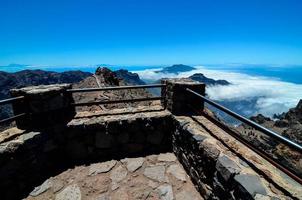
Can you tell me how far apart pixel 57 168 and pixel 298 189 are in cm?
467

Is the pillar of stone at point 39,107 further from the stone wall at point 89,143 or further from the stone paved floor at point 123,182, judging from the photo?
the stone paved floor at point 123,182

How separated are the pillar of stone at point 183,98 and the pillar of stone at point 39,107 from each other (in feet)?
8.65

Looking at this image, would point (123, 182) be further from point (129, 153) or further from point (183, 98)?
point (183, 98)

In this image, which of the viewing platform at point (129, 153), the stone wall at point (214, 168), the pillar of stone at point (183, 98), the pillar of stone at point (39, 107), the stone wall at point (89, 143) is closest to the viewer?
the stone wall at point (214, 168)

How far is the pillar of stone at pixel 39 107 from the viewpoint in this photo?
4.89 m

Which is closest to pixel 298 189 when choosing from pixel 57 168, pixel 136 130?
pixel 136 130

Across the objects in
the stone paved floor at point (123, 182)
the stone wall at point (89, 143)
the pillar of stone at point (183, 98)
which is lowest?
the stone paved floor at point (123, 182)

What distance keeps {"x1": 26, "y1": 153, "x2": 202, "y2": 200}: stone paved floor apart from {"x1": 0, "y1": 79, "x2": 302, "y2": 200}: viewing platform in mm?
19

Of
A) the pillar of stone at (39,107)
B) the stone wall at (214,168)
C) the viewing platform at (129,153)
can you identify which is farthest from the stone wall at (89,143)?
the stone wall at (214,168)

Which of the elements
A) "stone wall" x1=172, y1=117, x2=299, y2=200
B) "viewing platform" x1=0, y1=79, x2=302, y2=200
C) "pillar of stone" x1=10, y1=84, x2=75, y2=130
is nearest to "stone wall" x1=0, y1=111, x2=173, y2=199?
"viewing platform" x1=0, y1=79, x2=302, y2=200

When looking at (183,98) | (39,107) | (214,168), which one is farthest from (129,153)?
(214,168)

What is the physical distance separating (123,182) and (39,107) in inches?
95.0

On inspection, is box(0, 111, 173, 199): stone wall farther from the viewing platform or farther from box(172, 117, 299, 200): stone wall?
box(172, 117, 299, 200): stone wall

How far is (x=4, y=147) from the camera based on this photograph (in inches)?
165
